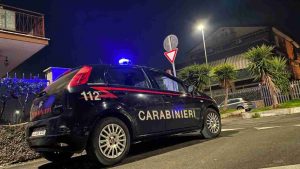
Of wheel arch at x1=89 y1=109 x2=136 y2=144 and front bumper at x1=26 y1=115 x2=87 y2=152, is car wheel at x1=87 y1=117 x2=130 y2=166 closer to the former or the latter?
wheel arch at x1=89 y1=109 x2=136 y2=144

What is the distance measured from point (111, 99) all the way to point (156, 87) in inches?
47.6

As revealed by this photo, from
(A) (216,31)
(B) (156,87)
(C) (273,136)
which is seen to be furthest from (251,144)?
(A) (216,31)

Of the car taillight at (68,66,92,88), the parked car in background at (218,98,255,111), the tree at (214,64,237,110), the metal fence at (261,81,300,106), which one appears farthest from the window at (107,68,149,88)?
the parked car in background at (218,98,255,111)

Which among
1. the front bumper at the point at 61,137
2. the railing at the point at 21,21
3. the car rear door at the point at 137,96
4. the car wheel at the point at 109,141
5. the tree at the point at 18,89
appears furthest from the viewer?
the railing at the point at 21,21

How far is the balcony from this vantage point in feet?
43.6

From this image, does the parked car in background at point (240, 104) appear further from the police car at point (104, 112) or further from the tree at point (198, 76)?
the police car at point (104, 112)

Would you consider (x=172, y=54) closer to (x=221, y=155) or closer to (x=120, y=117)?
(x=120, y=117)

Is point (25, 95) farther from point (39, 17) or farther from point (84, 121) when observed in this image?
point (84, 121)

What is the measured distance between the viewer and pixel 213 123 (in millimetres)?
6836

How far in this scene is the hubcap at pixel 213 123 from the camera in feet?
22.1

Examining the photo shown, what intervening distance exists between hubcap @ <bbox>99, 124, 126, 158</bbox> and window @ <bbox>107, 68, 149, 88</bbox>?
Result: 81 centimetres

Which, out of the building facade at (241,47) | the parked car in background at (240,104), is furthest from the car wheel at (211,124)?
the building facade at (241,47)

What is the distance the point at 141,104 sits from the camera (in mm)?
5328

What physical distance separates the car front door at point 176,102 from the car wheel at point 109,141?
3.55 feet
